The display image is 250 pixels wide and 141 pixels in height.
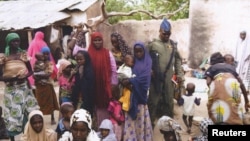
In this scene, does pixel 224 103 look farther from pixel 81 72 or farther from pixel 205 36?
pixel 205 36

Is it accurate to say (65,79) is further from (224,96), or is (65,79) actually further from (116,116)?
(224,96)

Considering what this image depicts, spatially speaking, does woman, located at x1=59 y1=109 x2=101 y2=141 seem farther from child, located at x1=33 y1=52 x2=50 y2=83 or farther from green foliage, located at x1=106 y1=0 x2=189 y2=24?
green foliage, located at x1=106 y1=0 x2=189 y2=24

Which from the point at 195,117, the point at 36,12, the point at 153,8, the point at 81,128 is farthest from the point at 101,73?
the point at 153,8

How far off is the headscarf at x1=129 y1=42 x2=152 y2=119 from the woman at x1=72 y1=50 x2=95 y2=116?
0.55 meters

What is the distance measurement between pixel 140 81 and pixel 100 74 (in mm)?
534

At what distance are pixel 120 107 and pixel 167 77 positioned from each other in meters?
1.05

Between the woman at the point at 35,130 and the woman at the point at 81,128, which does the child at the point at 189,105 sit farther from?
the woman at the point at 81,128

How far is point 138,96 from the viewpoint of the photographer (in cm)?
559

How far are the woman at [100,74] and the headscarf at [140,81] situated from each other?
0.33 metres

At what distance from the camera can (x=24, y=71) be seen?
5.68 metres

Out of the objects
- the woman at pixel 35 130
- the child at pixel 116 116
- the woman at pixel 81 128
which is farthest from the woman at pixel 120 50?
the woman at pixel 81 128

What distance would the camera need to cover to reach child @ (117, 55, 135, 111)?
559cm

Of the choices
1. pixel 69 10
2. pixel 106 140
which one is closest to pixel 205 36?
pixel 69 10

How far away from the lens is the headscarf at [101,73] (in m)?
5.50
